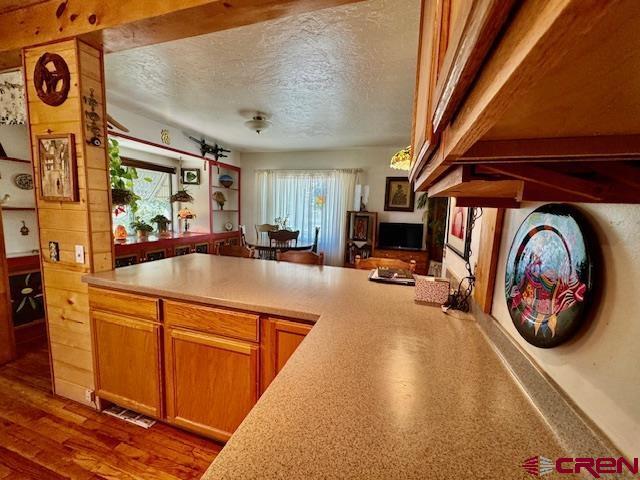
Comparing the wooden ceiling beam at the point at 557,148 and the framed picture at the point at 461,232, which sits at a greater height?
the wooden ceiling beam at the point at 557,148

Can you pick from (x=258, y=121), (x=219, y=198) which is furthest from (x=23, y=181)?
(x=219, y=198)

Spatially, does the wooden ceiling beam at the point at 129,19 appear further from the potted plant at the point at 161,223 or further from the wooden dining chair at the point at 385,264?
the potted plant at the point at 161,223

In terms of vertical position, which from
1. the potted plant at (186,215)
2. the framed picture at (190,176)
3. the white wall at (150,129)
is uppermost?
the white wall at (150,129)

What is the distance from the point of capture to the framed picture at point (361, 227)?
5199 mm

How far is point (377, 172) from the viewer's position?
17.0 feet

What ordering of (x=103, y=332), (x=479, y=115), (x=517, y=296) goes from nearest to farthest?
(x=479, y=115) < (x=517, y=296) < (x=103, y=332)

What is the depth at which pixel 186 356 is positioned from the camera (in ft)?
5.05

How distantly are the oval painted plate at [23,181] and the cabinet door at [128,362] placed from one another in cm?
178

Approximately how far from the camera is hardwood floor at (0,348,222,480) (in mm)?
1470

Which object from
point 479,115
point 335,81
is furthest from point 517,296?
point 335,81

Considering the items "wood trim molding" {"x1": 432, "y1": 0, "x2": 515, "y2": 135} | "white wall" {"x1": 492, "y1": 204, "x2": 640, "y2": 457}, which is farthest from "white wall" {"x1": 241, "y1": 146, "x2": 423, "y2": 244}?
Result: "wood trim molding" {"x1": 432, "y1": 0, "x2": 515, "y2": 135}

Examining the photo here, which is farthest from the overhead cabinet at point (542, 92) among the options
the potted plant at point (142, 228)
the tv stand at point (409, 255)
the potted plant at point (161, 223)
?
the potted plant at point (161, 223)

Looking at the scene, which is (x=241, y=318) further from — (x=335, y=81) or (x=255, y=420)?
(x=335, y=81)

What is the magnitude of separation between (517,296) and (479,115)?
805 millimetres
